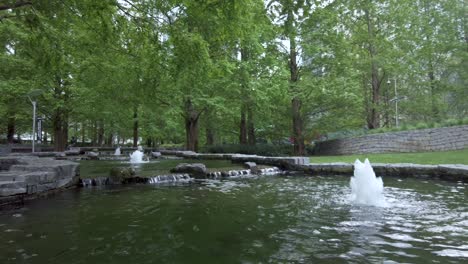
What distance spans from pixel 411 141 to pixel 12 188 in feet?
60.2

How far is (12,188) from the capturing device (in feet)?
23.9

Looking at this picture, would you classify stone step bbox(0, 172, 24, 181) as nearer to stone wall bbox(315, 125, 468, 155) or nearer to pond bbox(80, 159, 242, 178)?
pond bbox(80, 159, 242, 178)

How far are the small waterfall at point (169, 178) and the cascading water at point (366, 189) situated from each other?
18.6ft

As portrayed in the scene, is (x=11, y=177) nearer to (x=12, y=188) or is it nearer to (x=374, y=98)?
(x=12, y=188)

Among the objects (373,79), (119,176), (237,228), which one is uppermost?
(373,79)

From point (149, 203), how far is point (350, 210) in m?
4.28

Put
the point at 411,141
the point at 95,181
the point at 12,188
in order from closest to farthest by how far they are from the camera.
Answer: the point at 12,188 < the point at 95,181 < the point at 411,141

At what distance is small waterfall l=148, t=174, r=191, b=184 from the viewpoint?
36.0 ft

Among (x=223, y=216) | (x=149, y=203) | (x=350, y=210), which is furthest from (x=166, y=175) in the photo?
(x=350, y=210)

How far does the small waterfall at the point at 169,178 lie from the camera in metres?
11.0

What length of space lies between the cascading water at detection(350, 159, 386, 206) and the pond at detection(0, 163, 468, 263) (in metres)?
0.29

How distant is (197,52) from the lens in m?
8.03

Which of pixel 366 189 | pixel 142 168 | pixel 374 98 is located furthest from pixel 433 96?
pixel 142 168

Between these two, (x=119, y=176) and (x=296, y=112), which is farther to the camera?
(x=296, y=112)
